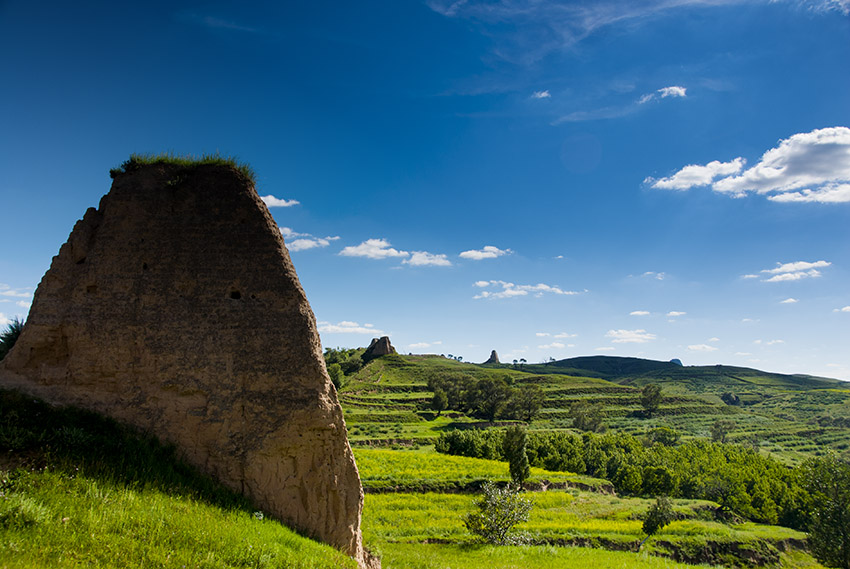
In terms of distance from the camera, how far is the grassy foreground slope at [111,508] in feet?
21.2

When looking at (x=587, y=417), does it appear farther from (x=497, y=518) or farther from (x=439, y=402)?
(x=497, y=518)

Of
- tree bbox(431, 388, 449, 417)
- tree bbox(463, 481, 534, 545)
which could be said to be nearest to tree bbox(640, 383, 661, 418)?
tree bbox(431, 388, 449, 417)

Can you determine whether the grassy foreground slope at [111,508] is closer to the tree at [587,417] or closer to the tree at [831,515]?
the tree at [831,515]

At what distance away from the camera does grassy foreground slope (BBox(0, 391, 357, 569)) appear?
21.2 ft

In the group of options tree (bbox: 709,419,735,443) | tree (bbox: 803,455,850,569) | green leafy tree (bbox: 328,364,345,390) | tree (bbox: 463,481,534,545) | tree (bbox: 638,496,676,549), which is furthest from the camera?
green leafy tree (bbox: 328,364,345,390)

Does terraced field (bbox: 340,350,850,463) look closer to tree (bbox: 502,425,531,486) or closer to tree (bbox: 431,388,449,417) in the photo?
tree (bbox: 431,388,449,417)

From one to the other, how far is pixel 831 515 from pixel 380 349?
14704cm

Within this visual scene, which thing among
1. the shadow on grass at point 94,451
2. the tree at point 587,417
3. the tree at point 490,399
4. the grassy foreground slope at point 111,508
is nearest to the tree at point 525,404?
the tree at point 490,399

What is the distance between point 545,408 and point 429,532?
9784cm

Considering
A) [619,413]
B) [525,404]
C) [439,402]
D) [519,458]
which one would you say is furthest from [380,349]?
[519,458]

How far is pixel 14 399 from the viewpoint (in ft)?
29.7

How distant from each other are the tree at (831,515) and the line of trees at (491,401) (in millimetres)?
65366

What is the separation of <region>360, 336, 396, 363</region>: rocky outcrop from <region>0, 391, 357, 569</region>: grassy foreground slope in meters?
162

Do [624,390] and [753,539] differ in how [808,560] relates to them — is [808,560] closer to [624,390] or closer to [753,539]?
[753,539]
